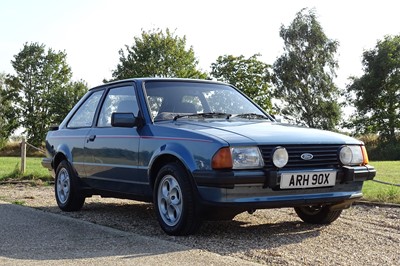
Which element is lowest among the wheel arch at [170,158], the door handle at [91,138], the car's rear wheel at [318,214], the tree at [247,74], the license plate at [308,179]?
the car's rear wheel at [318,214]

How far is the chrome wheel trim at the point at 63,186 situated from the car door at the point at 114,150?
0.67 metres

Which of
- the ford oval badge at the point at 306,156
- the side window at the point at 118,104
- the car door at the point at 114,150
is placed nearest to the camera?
the ford oval badge at the point at 306,156

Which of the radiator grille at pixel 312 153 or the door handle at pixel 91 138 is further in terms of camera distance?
the door handle at pixel 91 138

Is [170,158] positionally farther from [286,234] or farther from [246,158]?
[286,234]

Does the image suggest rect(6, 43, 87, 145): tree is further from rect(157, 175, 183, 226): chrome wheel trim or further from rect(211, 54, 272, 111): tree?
rect(157, 175, 183, 226): chrome wheel trim

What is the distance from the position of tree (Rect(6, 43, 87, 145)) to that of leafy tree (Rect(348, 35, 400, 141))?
35163 mm

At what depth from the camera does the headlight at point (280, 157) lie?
17.7 ft

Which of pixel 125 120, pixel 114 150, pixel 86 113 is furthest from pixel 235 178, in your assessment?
pixel 86 113

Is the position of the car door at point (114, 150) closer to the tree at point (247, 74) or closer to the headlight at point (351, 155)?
the headlight at point (351, 155)

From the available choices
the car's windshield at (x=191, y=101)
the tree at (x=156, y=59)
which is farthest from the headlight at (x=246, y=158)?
the tree at (x=156, y=59)

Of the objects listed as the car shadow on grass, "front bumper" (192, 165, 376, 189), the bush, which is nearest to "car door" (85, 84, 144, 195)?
the car shadow on grass

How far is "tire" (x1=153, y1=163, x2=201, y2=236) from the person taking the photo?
559 cm

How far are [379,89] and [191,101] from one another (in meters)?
55.1

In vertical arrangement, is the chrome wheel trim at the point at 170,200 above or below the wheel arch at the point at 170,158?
below
